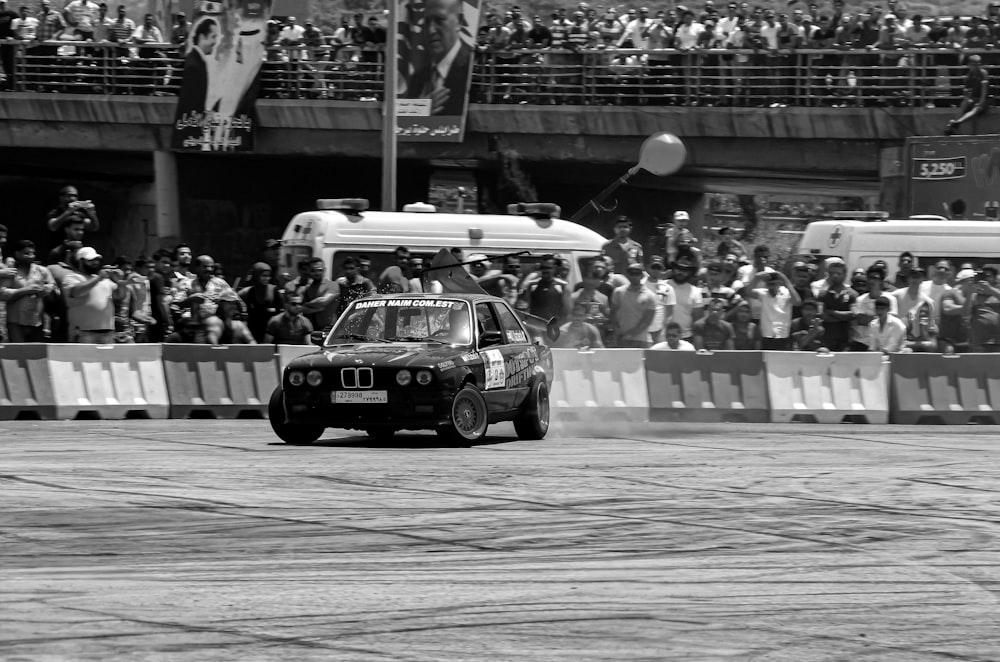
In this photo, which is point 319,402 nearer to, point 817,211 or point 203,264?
point 203,264

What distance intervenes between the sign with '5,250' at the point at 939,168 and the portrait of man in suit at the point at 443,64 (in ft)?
28.0

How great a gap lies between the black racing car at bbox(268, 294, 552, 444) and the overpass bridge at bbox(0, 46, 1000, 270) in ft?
48.6

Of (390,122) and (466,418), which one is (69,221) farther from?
(390,122)

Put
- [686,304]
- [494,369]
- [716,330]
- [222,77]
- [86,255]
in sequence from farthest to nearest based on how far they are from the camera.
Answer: [222,77], [686,304], [716,330], [86,255], [494,369]

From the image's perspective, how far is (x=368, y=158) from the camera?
34.2m

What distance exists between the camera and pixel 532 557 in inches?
317

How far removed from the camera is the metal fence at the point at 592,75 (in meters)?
28.0

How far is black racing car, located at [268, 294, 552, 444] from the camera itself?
13156 millimetres

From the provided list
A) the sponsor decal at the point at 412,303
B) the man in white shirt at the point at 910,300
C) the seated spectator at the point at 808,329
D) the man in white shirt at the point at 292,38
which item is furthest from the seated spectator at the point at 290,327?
the man in white shirt at the point at 292,38

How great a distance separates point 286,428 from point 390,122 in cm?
1219

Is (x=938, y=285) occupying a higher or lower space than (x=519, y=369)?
higher

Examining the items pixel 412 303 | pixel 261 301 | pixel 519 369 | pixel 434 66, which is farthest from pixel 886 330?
pixel 434 66

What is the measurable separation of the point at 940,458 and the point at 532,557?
5904 mm

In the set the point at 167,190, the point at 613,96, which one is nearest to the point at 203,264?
the point at 613,96
